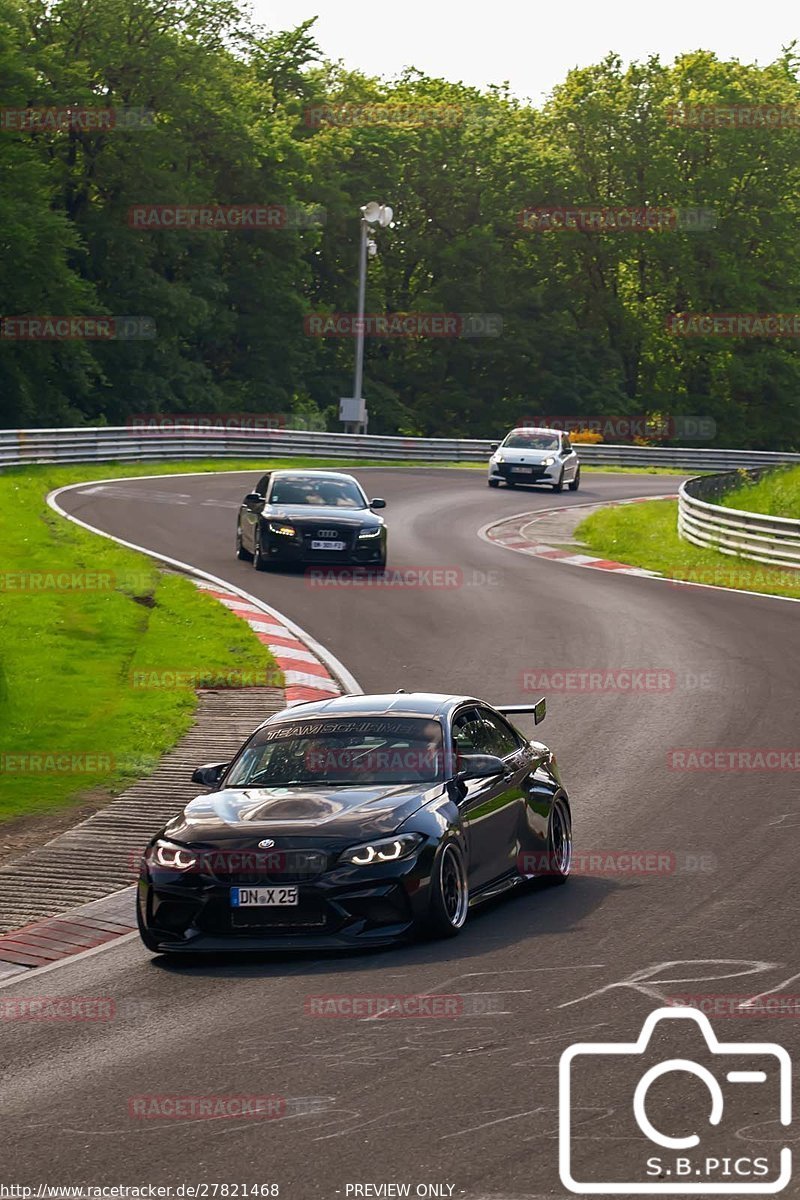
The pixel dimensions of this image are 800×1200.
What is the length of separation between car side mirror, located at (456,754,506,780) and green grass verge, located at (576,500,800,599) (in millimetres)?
18399

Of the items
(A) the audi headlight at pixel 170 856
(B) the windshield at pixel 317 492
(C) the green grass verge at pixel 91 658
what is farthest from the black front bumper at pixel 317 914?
(B) the windshield at pixel 317 492

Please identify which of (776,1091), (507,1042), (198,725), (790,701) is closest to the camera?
(776,1091)

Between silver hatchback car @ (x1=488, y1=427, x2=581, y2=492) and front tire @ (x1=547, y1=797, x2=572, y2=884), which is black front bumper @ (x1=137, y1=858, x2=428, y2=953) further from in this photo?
silver hatchback car @ (x1=488, y1=427, x2=581, y2=492)

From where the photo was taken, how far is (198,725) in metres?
17.0

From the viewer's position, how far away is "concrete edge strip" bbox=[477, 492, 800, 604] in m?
29.0

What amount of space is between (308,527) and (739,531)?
928cm

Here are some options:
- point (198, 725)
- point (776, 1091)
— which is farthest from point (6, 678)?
point (776, 1091)

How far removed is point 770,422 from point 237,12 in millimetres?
32658

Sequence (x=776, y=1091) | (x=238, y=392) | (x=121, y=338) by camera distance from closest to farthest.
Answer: (x=776, y=1091)
(x=121, y=338)
(x=238, y=392)

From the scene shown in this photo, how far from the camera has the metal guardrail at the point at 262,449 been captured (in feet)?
141

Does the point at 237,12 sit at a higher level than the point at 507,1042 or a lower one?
higher

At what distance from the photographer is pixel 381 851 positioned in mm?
9820

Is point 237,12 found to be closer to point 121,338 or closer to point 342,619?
point 121,338

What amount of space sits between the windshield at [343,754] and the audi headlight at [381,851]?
0.92 meters
